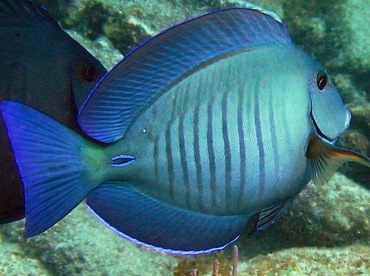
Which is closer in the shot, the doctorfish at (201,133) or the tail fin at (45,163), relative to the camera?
the tail fin at (45,163)

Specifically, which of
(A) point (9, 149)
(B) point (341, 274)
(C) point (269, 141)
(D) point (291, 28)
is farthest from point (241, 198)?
(D) point (291, 28)

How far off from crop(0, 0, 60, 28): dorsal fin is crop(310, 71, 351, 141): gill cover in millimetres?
934

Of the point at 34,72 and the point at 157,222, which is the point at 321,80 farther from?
the point at 34,72

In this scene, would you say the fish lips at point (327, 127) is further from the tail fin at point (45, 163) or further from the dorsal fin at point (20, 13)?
the dorsal fin at point (20, 13)

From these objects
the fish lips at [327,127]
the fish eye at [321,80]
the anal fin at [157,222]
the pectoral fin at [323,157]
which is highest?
the fish eye at [321,80]

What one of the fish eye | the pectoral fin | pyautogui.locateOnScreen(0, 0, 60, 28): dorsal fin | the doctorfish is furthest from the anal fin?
pyautogui.locateOnScreen(0, 0, 60, 28): dorsal fin

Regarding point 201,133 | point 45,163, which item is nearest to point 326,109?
point 201,133

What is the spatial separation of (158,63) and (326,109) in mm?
489

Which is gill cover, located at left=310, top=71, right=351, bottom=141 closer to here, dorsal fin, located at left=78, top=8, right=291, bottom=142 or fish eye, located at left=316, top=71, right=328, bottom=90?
fish eye, located at left=316, top=71, right=328, bottom=90

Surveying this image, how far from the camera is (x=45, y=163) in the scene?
42.0 inches

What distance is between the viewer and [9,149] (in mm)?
1435

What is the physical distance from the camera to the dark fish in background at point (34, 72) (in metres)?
1.42

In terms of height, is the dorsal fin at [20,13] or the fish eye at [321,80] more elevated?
the dorsal fin at [20,13]

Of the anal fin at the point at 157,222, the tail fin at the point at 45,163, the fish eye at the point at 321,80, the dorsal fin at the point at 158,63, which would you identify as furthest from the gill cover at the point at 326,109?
the tail fin at the point at 45,163
